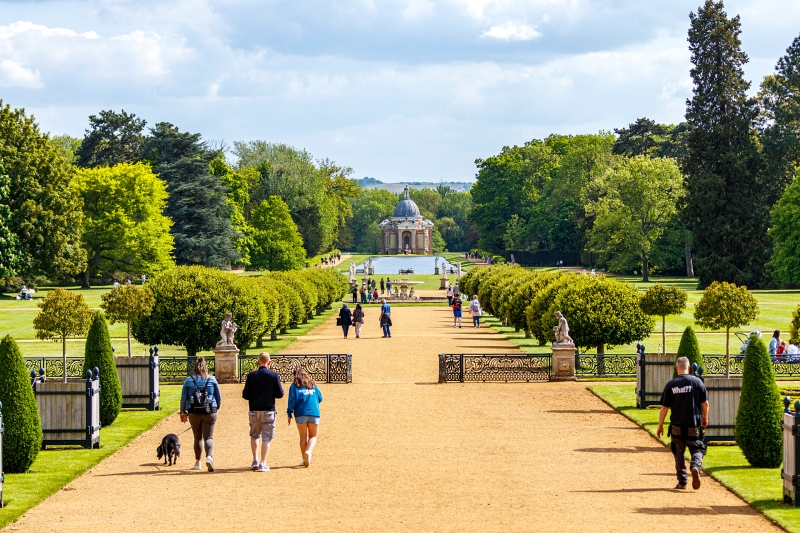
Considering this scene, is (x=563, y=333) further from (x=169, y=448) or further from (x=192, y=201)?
(x=192, y=201)

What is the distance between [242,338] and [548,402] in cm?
1178

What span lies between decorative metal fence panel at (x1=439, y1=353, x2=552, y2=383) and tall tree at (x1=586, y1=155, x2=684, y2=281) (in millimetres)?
56857

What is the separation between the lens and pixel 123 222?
3100 inches

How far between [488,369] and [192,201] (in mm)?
63703

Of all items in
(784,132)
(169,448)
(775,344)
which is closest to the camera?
(169,448)

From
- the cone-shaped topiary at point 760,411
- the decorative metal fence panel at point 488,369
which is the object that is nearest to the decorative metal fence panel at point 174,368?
the decorative metal fence panel at point 488,369

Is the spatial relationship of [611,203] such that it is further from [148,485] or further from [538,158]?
[148,485]

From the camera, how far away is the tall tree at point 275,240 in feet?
302

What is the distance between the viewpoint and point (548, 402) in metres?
23.9

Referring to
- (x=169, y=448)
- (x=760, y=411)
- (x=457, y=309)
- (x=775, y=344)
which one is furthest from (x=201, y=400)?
(x=457, y=309)

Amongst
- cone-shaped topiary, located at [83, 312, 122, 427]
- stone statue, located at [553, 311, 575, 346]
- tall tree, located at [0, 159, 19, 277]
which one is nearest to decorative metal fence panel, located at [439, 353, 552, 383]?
stone statue, located at [553, 311, 575, 346]

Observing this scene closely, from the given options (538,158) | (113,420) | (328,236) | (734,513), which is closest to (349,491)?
(734,513)

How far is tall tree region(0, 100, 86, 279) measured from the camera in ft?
196

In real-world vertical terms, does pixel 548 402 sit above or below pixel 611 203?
below
